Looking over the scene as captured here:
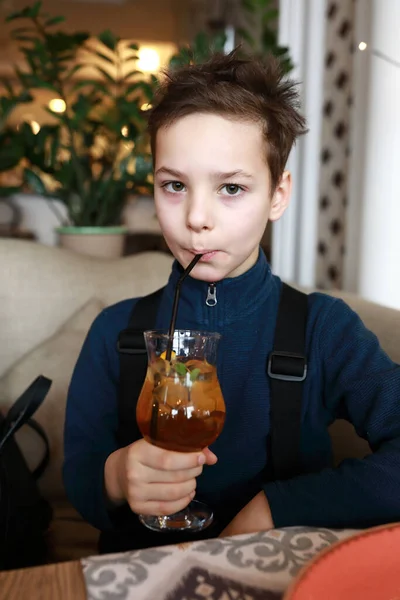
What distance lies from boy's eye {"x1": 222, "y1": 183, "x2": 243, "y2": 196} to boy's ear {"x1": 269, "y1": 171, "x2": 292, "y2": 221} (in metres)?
0.14

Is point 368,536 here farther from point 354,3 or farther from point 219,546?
point 354,3

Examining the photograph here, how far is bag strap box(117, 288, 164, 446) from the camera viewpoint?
1039mm

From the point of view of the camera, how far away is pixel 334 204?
265 cm

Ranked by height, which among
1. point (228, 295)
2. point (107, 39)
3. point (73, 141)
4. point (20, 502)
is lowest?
point (20, 502)

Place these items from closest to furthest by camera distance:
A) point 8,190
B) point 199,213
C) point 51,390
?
point 199,213 < point 51,390 < point 8,190

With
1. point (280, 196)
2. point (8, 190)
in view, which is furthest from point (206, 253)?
point (8, 190)

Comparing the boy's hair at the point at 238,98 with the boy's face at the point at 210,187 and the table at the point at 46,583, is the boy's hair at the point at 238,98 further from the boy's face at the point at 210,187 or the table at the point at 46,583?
the table at the point at 46,583

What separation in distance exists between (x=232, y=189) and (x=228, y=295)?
0.69 ft

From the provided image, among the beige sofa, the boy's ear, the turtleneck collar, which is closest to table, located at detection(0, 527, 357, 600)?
the turtleneck collar

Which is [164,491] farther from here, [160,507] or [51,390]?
[51,390]

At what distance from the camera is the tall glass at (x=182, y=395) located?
27.2 inches

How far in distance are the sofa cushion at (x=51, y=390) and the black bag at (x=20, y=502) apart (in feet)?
0.74

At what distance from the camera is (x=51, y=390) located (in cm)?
159

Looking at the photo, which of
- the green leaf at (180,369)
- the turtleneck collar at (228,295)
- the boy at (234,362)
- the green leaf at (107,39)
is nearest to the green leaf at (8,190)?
the green leaf at (107,39)
